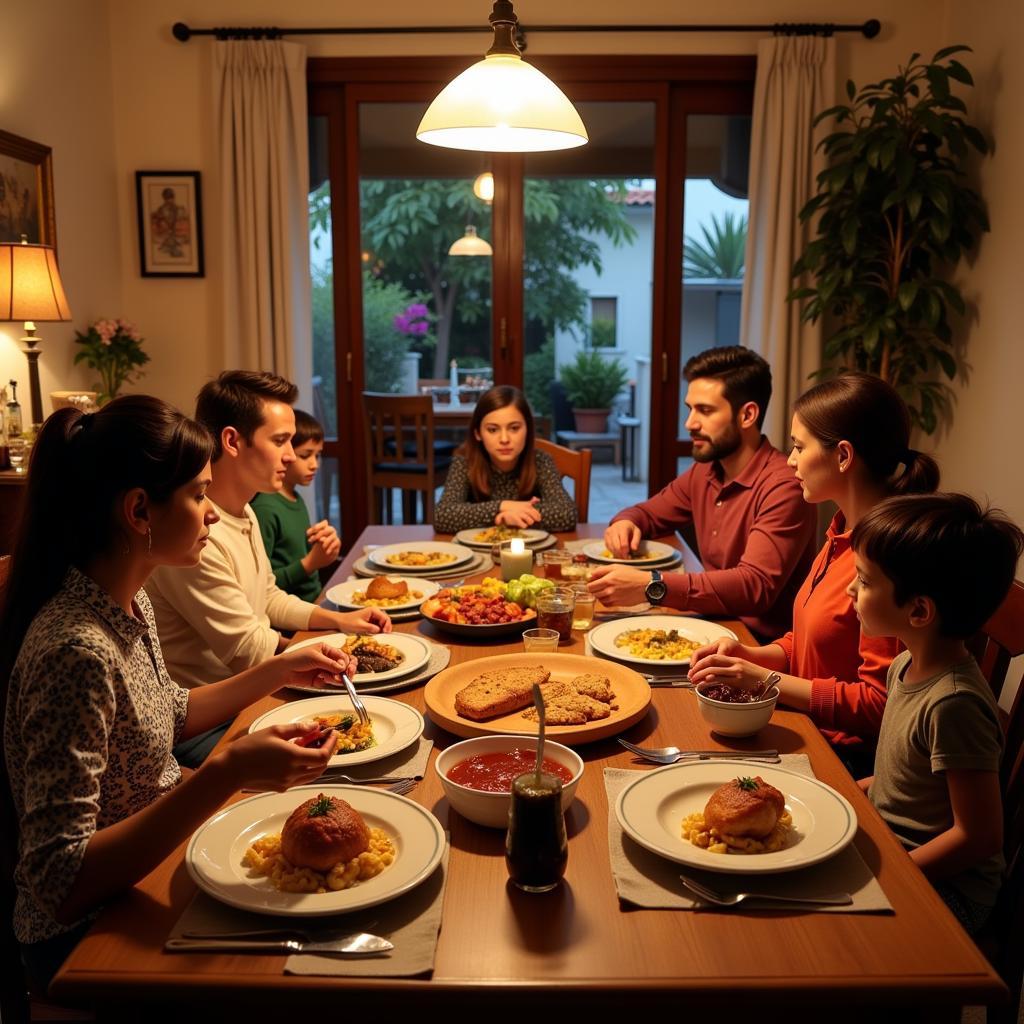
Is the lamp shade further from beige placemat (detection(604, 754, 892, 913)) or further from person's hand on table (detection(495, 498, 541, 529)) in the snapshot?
beige placemat (detection(604, 754, 892, 913))

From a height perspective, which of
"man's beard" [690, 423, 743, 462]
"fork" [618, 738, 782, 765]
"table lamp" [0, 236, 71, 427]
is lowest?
"fork" [618, 738, 782, 765]

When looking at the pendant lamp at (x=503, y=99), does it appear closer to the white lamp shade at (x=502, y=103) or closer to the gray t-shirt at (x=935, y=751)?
the white lamp shade at (x=502, y=103)

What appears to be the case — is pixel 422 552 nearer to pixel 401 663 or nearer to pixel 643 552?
pixel 643 552

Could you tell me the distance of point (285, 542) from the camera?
2.94 metres

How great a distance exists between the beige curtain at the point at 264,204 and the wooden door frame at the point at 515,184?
0.19 metres

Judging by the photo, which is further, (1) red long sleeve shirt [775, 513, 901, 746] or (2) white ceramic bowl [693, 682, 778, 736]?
(1) red long sleeve shirt [775, 513, 901, 746]

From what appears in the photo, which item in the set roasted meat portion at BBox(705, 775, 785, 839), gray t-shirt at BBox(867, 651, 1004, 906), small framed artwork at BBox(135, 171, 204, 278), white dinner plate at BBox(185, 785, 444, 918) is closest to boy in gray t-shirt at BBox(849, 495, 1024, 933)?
gray t-shirt at BBox(867, 651, 1004, 906)

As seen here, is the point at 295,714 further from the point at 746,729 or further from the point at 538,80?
the point at 538,80

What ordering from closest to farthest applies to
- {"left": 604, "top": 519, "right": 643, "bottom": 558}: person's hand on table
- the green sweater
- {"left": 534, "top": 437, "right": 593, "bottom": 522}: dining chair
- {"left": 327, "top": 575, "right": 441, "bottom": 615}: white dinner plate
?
1. {"left": 327, "top": 575, "right": 441, "bottom": 615}: white dinner plate
2. {"left": 604, "top": 519, "right": 643, "bottom": 558}: person's hand on table
3. the green sweater
4. {"left": 534, "top": 437, "right": 593, "bottom": 522}: dining chair

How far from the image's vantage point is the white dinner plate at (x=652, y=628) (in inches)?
74.3

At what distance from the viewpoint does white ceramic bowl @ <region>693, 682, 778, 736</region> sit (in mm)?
1533

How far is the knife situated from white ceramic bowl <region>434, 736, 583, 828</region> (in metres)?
0.24

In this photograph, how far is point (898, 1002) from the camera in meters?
0.99

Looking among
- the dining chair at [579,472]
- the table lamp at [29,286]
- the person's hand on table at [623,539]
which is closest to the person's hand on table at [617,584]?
the person's hand on table at [623,539]
